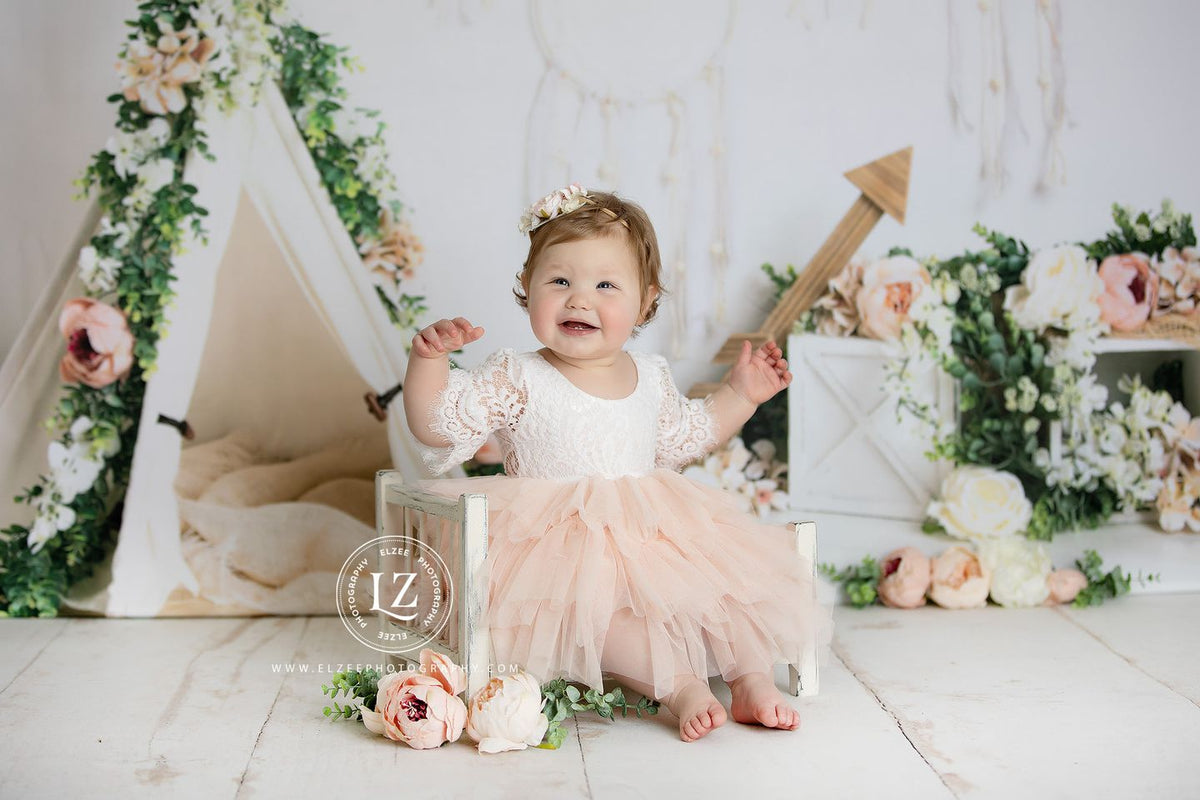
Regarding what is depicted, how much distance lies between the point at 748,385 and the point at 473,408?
1.65ft

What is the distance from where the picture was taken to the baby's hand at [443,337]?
1797 millimetres

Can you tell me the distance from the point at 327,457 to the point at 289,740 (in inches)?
36.9

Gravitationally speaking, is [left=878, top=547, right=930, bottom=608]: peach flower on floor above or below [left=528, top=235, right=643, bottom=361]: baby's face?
below

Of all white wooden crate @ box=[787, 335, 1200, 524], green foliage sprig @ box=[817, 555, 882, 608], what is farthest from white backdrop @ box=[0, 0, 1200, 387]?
green foliage sprig @ box=[817, 555, 882, 608]

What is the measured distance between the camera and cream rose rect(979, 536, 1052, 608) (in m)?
2.46

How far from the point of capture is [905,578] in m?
2.44

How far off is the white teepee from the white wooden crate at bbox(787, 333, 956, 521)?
84cm

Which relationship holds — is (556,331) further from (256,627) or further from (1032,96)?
(1032,96)

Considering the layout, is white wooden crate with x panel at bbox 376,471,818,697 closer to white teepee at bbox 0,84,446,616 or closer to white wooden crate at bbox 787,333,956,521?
white teepee at bbox 0,84,446,616

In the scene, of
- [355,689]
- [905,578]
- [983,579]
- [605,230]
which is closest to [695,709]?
[355,689]

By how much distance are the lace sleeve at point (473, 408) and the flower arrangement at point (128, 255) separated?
2.69ft

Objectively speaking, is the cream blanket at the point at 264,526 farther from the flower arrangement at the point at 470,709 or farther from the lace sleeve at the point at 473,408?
the flower arrangement at the point at 470,709

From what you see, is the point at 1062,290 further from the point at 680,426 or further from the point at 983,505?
the point at 680,426

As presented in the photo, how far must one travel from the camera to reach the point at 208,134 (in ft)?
8.04
